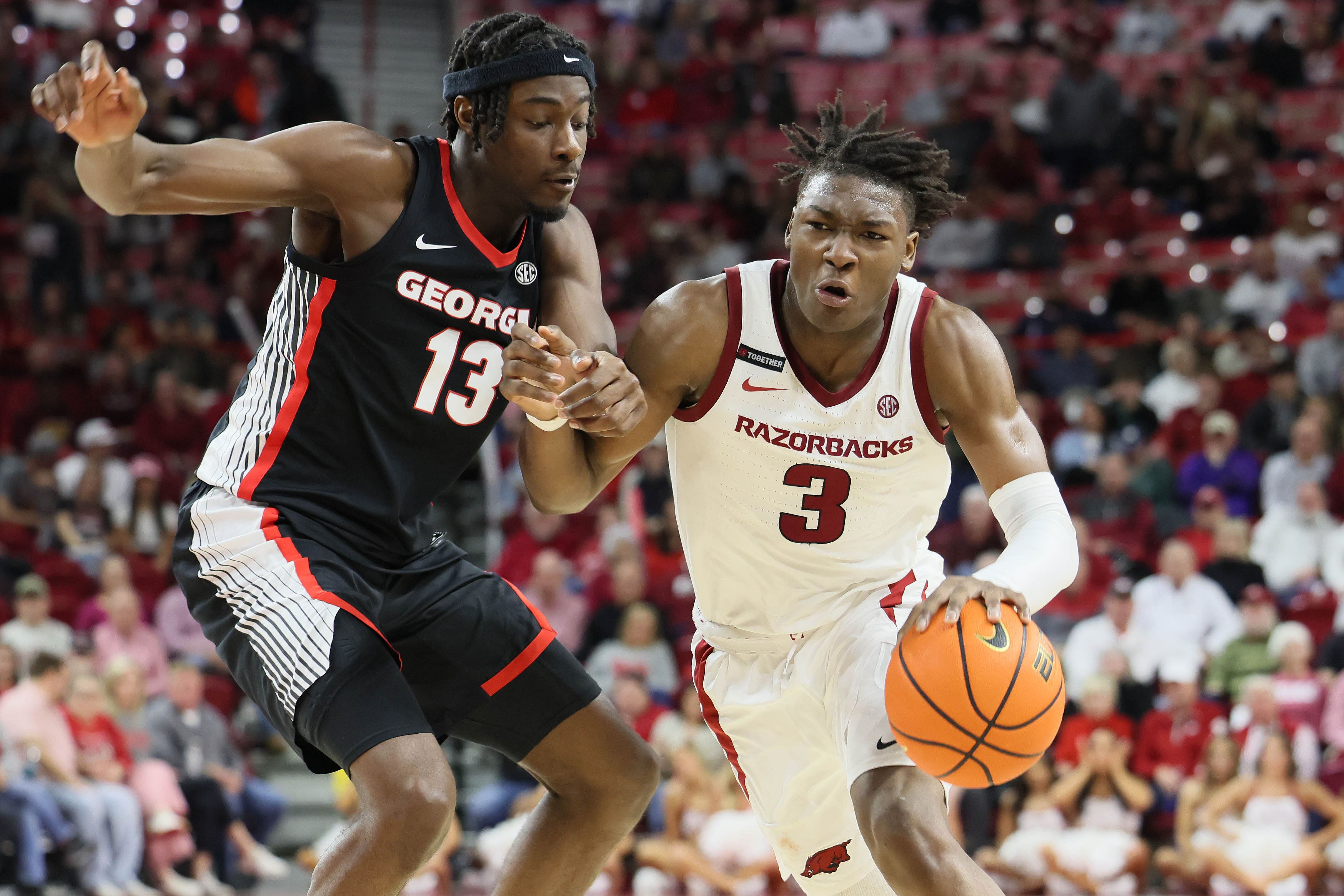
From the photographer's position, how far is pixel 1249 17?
49.0ft

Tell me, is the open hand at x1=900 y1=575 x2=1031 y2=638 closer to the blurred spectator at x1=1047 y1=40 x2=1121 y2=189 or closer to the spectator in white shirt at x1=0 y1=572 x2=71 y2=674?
the spectator in white shirt at x1=0 y1=572 x2=71 y2=674

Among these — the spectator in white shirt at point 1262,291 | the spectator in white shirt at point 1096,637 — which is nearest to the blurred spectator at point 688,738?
the spectator in white shirt at point 1096,637

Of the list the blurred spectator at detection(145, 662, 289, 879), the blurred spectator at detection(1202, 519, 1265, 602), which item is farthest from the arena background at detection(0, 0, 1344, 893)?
the blurred spectator at detection(145, 662, 289, 879)

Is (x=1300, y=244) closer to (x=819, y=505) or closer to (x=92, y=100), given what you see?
(x=819, y=505)

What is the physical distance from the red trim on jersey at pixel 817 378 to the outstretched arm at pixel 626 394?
0.48 ft

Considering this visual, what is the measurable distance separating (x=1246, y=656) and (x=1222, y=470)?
6.64 ft

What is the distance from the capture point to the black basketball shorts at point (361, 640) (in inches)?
135

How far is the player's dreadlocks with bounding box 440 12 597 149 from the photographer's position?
3.70m

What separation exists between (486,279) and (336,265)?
1.19 ft

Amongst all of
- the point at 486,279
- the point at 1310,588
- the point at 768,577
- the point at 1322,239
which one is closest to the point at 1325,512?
the point at 1310,588

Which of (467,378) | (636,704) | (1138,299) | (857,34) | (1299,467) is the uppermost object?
(857,34)

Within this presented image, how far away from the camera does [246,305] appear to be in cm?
1320

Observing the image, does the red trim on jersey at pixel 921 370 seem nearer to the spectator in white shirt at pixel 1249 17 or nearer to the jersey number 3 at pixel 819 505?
the jersey number 3 at pixel 819 505

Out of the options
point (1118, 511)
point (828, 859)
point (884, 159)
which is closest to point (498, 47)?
point (884, 159)
